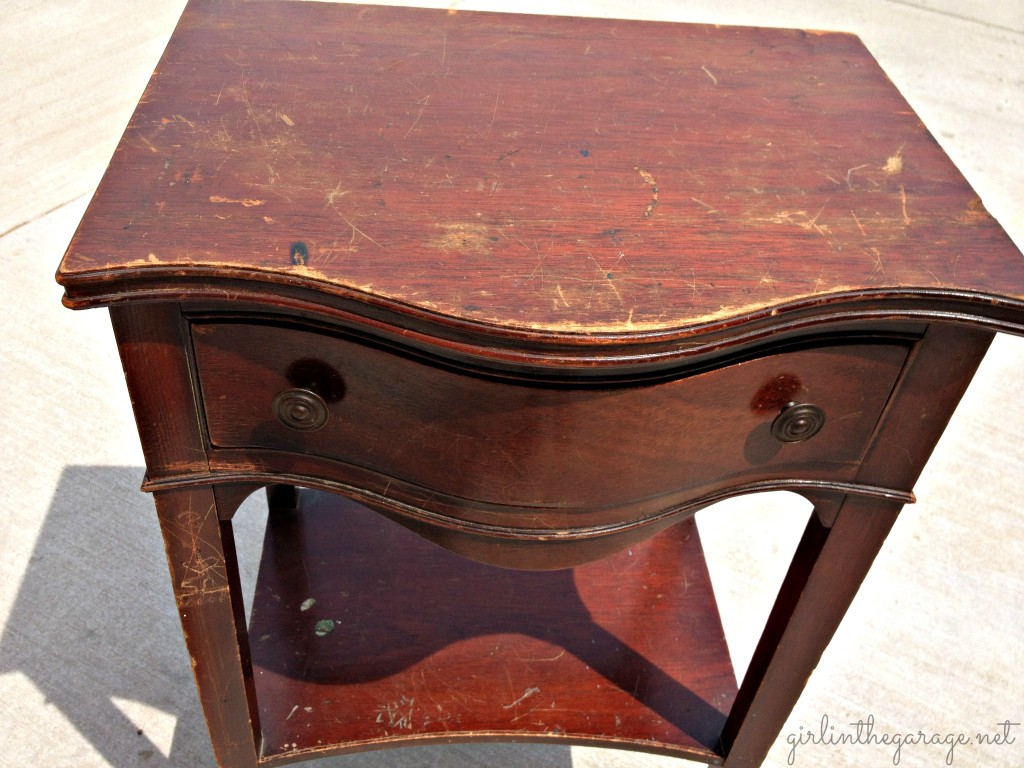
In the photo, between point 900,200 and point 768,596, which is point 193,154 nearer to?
point 900,200

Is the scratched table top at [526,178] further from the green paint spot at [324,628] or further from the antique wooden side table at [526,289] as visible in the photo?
the green paint spot at [324,628]

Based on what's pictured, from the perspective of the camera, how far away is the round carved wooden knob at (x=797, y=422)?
72 centimetres

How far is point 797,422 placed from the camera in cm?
73

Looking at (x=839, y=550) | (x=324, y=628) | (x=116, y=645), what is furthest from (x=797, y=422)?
(x=116, y=645)

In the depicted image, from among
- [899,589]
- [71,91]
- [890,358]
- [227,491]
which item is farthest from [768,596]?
[71,91]

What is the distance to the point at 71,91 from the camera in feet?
7.32

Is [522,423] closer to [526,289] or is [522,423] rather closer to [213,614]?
[526,289]

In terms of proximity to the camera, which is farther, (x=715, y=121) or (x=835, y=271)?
(x=715, y=121)

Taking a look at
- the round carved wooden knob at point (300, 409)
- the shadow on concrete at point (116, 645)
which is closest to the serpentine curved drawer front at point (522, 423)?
the round carved wooden knob at point (300, 409)

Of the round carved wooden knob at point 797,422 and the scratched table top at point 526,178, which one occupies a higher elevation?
the scratched table top at point 526,178

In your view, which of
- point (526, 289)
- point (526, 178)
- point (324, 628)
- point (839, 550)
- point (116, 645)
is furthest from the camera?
point (116, 645)

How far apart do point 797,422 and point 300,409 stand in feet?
1.21

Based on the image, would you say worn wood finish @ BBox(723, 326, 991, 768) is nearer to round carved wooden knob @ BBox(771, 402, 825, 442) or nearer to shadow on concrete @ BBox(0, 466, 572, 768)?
round carved wooden knob @ BBox(771, 402, 825, 442)

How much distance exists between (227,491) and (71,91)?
1833mm
